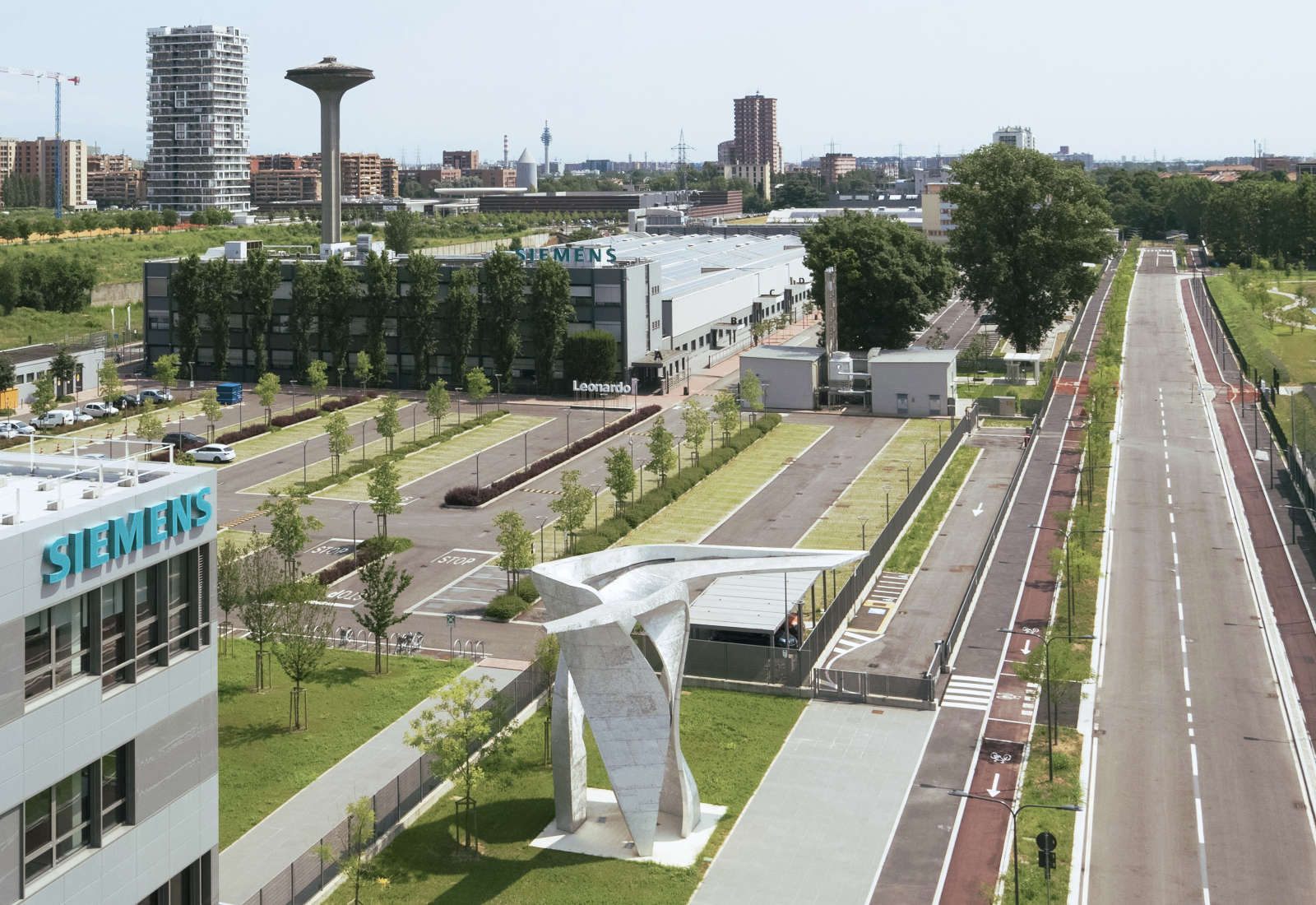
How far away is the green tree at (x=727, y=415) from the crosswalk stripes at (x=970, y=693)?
52.9 meters

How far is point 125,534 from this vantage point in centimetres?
3131

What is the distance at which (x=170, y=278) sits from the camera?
485ft

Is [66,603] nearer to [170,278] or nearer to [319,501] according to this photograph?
[319,501]

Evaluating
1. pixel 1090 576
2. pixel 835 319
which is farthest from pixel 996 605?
pixel 835 319

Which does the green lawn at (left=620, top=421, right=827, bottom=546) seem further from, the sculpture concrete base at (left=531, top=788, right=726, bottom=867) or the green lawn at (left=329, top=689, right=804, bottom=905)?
the sculpture concrete base at (left=531, top=788, right=726, bottom=867)

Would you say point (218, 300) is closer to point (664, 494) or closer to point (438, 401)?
point (438, 401)

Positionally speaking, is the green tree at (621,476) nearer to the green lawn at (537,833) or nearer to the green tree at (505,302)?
the green lawn at (537,833)

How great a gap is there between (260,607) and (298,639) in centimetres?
544

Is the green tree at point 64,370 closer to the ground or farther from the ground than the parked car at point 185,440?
farther from the ground

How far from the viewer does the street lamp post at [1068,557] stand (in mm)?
72875

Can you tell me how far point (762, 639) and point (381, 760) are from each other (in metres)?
20.0

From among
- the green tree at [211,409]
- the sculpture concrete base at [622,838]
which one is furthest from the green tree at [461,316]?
the sculpture concrete base at [622,838]

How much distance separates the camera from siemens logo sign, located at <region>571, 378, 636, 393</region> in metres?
139

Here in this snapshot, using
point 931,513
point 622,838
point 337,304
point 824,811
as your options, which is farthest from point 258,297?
point 824,811
